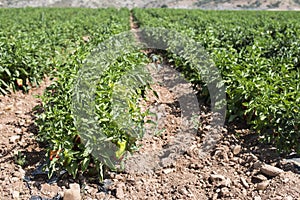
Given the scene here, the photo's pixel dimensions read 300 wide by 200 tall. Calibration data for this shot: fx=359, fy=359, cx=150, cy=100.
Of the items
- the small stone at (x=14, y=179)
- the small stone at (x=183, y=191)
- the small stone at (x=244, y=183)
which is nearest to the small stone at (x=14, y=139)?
the small stone at (x=14, y=179)

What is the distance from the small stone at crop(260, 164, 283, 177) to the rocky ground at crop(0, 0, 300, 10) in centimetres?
5639

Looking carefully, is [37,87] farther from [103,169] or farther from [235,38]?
[235,38]

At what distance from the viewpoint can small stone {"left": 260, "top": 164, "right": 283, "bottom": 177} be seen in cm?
333

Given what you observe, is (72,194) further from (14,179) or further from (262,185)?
(262,185)

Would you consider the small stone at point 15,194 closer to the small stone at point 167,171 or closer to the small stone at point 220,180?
the small stone at point 167,171

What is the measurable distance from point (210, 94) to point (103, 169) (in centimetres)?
210

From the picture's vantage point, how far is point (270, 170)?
11.0 ft

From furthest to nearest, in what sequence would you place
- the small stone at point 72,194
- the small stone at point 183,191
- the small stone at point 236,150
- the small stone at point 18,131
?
the small stone at point 18,131 < the small stone at point 236,150 < the small stone at point 183,191 < the small stone at point 72,194

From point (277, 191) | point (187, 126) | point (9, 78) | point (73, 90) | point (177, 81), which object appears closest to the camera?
point (277, 191)

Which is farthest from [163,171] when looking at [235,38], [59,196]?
[235,38]

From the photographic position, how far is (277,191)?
310 centimetres

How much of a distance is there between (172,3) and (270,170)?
60979 millimetres

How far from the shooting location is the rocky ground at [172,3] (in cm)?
5809

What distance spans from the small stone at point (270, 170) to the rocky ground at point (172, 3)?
56.4 metres
